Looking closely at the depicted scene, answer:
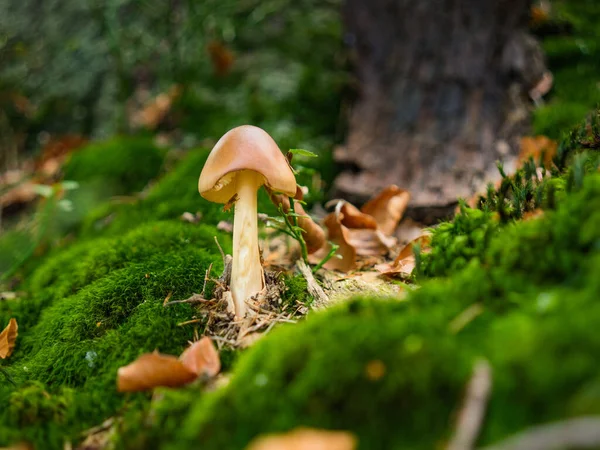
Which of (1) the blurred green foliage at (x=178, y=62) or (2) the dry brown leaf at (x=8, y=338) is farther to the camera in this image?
(1) the blurred green foliage at (x=178, y=62)

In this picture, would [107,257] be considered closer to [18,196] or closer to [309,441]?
[309,441]

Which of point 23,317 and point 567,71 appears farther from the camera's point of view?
point 567,71

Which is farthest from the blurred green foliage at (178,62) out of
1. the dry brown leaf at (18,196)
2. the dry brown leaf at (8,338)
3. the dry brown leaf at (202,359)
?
the dry brown leaf at (202,359)

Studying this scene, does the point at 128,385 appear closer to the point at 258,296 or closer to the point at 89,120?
the point at 258,296

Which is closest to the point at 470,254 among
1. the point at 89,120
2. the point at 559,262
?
the point at 559,262

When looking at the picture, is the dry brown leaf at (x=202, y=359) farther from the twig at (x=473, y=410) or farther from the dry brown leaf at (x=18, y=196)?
the dry brown leaf at (x=18, y=196)

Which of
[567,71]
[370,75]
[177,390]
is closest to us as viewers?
[177,390]

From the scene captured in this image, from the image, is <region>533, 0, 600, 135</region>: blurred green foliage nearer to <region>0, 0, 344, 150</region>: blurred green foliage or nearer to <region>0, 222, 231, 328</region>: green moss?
<region>0, 0, 344, 150</region>: blurred green foliage

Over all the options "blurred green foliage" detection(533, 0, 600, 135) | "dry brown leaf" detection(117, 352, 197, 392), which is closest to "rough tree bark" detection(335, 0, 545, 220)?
"blurred green foliage" detection(533, 0, 600, 135)
